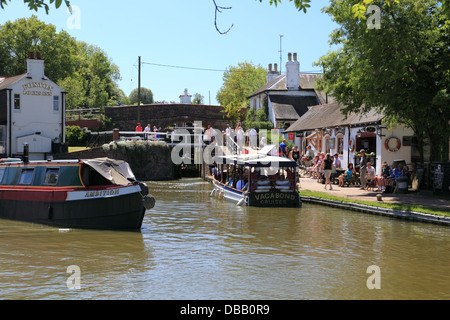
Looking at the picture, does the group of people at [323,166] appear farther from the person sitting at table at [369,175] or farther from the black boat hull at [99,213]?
the black boat hull at [99,213]

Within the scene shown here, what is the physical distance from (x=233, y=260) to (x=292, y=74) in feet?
143

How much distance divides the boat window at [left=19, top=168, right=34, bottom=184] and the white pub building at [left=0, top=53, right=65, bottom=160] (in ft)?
72.5

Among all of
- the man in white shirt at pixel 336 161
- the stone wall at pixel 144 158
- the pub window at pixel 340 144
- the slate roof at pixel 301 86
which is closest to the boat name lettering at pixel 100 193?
the man in white shirt at pixel 336 161

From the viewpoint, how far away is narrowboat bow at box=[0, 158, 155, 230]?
17.2 metres

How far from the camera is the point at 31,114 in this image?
43.1m

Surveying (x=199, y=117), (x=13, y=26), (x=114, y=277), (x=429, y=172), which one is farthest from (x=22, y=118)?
(x=114, y=277)

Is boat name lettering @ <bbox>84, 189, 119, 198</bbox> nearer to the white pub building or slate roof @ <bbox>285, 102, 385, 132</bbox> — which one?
slate roof @ <bbox>285, 102, 385, 132</bbox>

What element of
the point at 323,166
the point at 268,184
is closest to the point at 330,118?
the point at 323,166

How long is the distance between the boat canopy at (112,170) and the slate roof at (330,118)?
1535 cm

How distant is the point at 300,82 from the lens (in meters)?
55.6

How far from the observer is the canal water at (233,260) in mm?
10414

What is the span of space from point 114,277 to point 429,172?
1728 cm

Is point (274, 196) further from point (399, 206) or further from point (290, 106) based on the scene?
point (290, 106)

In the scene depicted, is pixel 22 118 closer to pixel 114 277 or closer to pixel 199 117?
pixel 199 117
